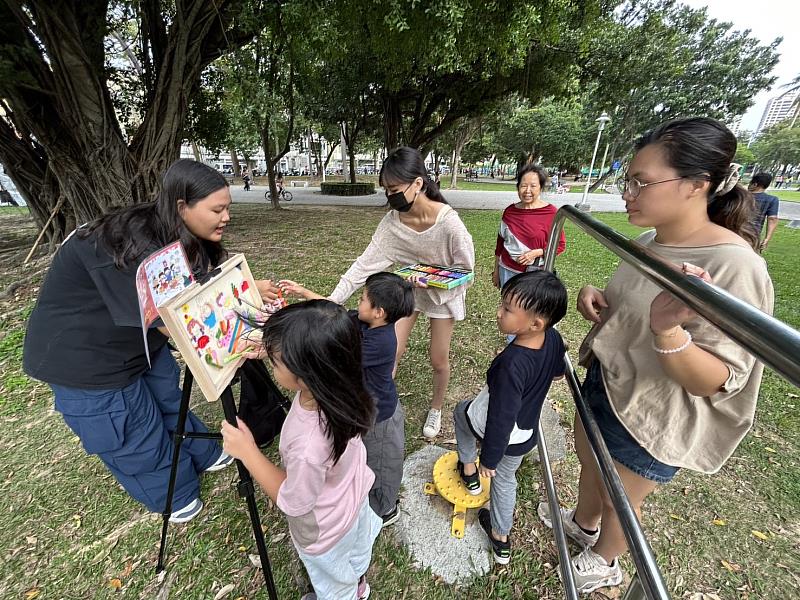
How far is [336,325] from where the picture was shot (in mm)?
1112

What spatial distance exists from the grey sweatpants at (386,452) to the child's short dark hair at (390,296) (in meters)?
0.57

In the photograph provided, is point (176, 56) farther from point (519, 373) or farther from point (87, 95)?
point (519, 373)

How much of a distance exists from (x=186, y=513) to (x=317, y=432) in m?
1.60

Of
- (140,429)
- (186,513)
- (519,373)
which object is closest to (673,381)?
(519,373)

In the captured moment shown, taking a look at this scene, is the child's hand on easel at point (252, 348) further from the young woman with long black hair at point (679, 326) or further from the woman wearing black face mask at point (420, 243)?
the young woman with long black hair at point (679, 326)

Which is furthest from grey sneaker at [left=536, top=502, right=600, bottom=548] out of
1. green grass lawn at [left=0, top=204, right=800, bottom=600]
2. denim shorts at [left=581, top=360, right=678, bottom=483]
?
denim shorts at [left=581, top=360, right=678, bottom=483]

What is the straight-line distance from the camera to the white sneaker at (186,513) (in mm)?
2107

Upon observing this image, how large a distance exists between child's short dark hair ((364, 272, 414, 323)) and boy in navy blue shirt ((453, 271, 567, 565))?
478mm

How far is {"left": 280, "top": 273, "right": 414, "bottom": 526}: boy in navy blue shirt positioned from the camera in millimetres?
1789

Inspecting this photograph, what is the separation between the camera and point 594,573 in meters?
1.73

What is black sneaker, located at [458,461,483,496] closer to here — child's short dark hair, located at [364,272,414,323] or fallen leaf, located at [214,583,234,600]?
child's short dark hair, located at [364,272,414,323]

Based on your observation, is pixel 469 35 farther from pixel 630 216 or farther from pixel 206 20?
pixel 630 216

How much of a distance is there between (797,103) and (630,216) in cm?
7035

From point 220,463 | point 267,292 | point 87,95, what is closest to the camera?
point 267,292
